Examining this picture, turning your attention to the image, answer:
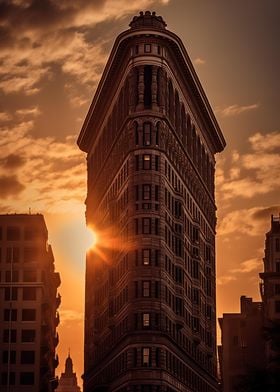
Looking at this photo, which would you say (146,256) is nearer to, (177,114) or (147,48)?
(177,114)

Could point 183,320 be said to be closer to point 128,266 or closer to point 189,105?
point 128,266

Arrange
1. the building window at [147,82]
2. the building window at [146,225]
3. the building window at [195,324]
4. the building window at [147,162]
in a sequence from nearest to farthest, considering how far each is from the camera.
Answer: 1. the building window at [146,225]
2. the building window at [147,162]
3. the building window at [147,82]
4. the building window at [195,324]

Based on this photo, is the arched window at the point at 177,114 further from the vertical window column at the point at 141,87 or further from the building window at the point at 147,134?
the building window at the point at 147,134

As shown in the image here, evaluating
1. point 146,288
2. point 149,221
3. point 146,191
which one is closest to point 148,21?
point 146,191

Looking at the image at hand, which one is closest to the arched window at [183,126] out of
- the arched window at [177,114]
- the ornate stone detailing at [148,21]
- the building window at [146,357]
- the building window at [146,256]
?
the arched window at [177,114]

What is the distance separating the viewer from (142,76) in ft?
569

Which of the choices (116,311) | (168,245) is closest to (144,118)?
(168,245)

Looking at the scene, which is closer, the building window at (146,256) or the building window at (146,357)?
the building window at (146,357)

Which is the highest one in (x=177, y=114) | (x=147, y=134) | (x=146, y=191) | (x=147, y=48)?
(x=147, y=48)

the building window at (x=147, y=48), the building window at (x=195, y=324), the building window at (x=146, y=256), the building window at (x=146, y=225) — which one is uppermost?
the building window at (x=147, y=48)

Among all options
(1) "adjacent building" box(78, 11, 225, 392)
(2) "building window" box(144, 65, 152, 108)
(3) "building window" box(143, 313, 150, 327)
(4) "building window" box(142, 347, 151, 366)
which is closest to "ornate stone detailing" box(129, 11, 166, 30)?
(1) "adjacent building" box(78, 11, 225, 392)

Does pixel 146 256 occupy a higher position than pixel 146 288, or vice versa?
pixel 146 256

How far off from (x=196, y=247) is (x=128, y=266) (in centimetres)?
A: 3162

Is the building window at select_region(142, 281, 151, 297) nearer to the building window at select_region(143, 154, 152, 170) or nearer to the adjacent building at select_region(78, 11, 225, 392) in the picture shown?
the adjacent building at select_region(78, 11, 225, 392)
